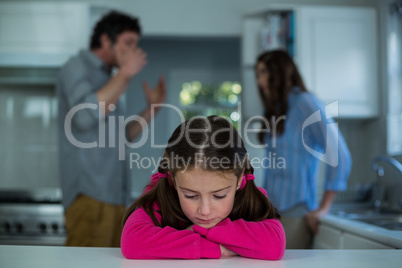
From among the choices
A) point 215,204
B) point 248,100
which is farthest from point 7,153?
point 215,204

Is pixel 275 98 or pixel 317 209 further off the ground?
pixel 275 98

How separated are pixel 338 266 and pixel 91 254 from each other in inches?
16.1

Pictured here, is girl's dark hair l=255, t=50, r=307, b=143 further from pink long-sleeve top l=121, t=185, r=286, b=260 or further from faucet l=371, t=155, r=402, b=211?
pink long-sleeve top l=121, t=185, r=286, b=260

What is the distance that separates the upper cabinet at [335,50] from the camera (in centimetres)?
236

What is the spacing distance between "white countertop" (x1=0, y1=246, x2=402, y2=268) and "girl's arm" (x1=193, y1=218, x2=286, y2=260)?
0.02 metres

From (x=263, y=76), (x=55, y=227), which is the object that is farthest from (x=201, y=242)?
(x=55, y=227)

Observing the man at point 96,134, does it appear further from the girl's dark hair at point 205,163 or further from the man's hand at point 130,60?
the girl's dark hair at point 205,163

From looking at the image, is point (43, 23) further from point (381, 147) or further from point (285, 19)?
point (381, 147)

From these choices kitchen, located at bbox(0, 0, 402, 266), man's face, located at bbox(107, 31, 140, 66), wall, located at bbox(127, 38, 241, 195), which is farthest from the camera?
wall, located at bbox(127, 38, 241, 195)

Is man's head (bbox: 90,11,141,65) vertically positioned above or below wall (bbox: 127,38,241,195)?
below

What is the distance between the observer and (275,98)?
154 cm

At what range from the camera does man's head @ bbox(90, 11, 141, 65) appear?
172 centimetres

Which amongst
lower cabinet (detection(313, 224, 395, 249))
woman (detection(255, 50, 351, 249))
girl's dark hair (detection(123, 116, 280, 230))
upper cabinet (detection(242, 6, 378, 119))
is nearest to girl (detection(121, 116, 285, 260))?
girl's dark hair (detection(123, 116, 280, 230))

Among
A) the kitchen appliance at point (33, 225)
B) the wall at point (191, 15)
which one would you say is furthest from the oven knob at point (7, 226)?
the wall at point (191, 15)
